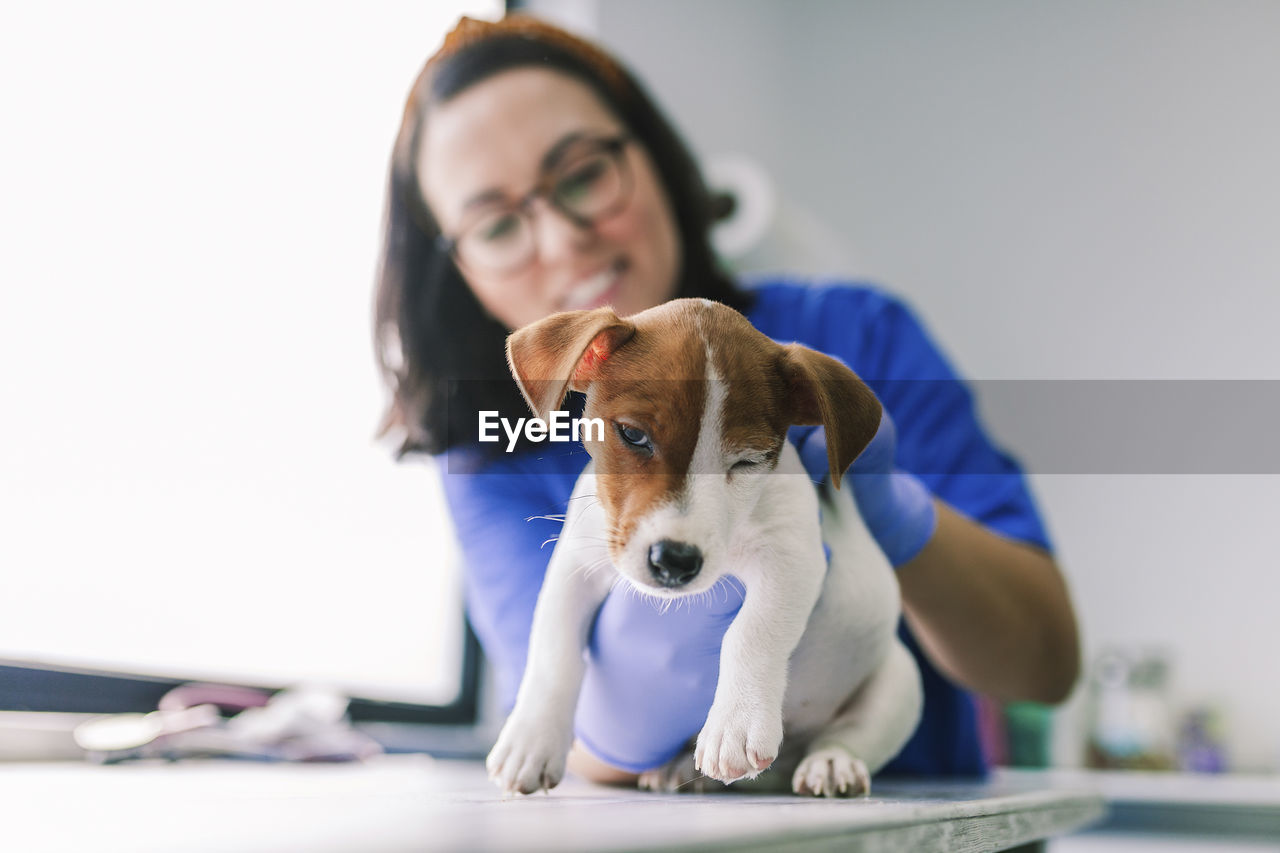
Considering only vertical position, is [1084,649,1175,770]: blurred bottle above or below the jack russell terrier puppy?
below

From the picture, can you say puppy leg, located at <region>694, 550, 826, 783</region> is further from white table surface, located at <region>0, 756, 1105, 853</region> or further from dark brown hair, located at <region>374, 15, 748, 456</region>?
dark brown hair, located at <region>374, 15, 748, 456</region>

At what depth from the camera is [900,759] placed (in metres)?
1.08

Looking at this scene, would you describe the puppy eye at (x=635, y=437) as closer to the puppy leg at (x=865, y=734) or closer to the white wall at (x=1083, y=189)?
the puppy leg at (x=865, y=734)

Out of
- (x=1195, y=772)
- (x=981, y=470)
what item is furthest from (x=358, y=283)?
(x=1195, y=772)

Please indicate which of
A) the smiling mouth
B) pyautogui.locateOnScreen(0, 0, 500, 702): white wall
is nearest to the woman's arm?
the smiling mouth

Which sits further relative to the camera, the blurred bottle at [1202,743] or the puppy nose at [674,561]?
the blurred bottle at [1202,743]

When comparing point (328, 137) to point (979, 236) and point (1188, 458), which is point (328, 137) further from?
point (979, 236)

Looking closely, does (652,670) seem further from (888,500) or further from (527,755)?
(888,500)

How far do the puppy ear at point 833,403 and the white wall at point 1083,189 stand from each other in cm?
73

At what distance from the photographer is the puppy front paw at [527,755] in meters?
0.57

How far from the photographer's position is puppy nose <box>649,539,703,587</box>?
18.9 inches

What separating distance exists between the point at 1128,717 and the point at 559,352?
8.43 feet

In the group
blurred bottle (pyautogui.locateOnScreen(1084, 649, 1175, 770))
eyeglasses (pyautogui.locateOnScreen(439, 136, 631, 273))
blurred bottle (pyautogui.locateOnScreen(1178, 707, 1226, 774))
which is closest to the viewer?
eyeglasses (pyautogui.locateOnScreen(439, 136, 631, 273))

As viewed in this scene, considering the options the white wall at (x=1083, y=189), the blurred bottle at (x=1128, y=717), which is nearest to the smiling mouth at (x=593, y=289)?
the white wall at (x=1083, y=189)
